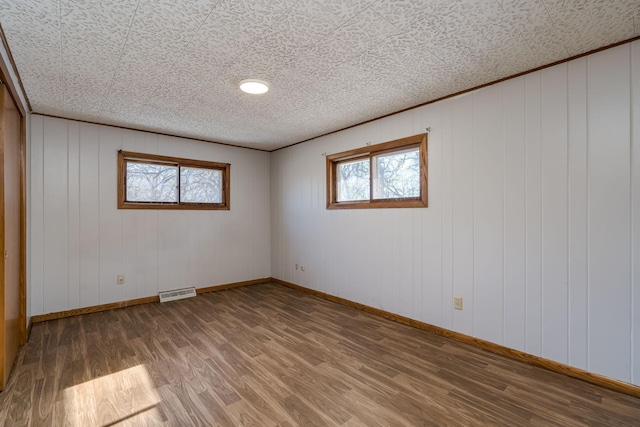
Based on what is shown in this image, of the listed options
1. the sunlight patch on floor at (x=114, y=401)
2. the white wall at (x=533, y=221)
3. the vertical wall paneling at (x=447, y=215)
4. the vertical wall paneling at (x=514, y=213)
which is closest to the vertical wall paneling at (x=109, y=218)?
the sunlight patch on floor at (x=114, y=401)

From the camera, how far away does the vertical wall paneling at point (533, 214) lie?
2371 millimetres

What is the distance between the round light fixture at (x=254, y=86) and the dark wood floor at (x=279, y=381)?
2.36 meters

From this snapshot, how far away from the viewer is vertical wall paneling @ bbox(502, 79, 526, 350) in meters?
2.46

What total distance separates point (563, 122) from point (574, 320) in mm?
1499

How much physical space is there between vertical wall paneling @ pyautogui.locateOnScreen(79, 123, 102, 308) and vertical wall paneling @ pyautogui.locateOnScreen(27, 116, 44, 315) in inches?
14.0

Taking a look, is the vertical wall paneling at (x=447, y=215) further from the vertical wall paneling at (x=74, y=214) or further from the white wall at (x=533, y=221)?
the vertical wall paneling at (x=74, y=214)

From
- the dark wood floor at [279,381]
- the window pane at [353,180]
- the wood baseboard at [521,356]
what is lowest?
the dark wood floor at [279,381]

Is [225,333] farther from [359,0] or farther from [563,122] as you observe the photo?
[563,122]

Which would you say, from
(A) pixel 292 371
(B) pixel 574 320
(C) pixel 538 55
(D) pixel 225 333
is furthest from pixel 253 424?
(C) pixel 538 55

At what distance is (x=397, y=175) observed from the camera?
3461mm

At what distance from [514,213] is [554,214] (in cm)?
27

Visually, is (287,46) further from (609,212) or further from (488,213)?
(609,212)

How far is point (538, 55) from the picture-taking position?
7.15 ft

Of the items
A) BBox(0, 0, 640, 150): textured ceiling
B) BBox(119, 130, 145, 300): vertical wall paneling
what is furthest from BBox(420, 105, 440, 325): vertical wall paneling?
BBox(119, 130, 145, 300): vertical wall paneling
